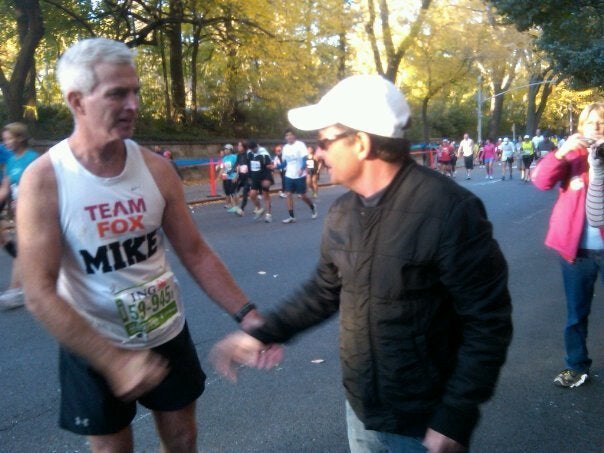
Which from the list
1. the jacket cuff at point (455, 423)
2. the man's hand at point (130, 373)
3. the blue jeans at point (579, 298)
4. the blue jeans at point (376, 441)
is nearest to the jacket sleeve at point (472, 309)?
the jacket cuff at point (455, 423)

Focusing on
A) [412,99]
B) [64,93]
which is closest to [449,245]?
[64,93]

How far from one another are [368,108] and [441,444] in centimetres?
94

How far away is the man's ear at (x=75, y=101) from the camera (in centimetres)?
217

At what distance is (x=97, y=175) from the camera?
2238mm

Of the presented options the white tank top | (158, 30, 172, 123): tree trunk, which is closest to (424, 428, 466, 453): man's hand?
the white tank top

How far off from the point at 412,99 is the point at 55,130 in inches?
1081

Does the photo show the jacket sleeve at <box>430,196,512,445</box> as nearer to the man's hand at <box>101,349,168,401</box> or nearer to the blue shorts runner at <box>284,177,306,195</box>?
the man's hand at <box>101,349,168,401</box>

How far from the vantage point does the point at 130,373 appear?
2064 mm

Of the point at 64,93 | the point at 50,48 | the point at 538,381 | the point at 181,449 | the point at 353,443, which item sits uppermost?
the point at 50,48

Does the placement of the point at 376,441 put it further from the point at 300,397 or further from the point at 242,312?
the point at 300,397

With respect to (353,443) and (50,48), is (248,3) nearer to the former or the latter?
(50,48)

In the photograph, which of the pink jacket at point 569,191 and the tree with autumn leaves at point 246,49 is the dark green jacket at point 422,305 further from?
the tree with autumn leaves at point 246,49

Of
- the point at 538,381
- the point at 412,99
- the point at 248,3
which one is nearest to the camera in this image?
the point at 538,381

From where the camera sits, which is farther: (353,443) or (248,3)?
(248,3)
